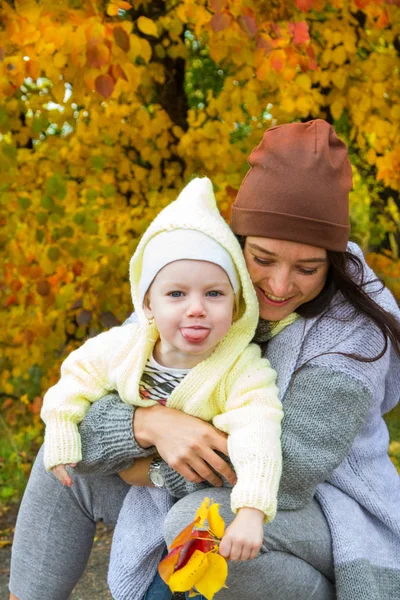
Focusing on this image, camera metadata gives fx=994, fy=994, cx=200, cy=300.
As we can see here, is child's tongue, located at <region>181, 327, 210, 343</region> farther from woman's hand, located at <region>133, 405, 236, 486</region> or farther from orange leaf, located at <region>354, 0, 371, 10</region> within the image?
orange leaf, located at <region>354, 0, 371, 10</region>

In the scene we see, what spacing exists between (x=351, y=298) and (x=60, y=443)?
81 centimetres

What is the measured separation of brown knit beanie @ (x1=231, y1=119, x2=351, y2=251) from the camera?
2.36 metres

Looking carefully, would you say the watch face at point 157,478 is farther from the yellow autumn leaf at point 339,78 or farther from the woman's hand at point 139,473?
the yellow autumn leaf at point 339,78

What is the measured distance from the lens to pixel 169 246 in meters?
2.29

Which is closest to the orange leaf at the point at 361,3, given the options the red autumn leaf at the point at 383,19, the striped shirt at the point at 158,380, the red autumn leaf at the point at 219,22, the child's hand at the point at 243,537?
the red autumn leaf at the point at 383,19

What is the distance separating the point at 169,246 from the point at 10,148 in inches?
57.5

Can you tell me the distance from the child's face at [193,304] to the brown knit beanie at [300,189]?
0.21 metres

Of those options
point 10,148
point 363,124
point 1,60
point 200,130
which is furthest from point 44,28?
point 363,124

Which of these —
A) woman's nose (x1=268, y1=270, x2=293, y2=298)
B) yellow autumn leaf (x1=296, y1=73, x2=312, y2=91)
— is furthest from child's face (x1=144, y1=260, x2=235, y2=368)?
yellow autumn leaf (x1=296, y1=73, x2=312, y2=91)

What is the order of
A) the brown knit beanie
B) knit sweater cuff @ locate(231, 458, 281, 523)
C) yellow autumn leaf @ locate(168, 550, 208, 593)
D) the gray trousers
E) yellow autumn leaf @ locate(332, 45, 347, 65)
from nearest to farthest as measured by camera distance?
yellow autumn leaf @ locate(168, 550, 208, 593) → knit sweater cuff @ locate(231, 458, 281, 523) → the brown knit beanie → the gray trousers → yellow autumn leaf @ locate(332, 45, 347, 65)

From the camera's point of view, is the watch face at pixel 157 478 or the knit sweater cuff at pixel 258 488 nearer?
the knit sweater cuff at pixel 258 488

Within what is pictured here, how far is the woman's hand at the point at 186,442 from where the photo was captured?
7.63 ft

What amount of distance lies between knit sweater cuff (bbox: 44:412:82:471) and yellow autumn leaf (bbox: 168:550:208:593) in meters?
0.56

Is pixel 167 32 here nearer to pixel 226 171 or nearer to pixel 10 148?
pixel 226 171
